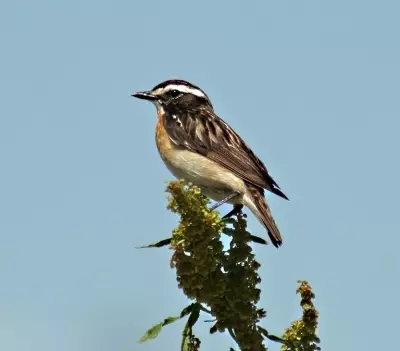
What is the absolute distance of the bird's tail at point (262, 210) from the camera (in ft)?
29.8

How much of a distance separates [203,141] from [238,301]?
617cm

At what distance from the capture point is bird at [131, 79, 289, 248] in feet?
33.6

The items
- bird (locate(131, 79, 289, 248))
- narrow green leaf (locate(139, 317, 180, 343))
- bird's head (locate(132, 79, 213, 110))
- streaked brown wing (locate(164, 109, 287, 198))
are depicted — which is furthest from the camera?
bird's head (locate(132, 79, 213, 110))

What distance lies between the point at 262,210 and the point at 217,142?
1.70 metres

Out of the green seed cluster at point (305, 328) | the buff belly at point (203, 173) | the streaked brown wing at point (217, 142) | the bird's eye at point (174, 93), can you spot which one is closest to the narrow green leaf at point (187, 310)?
the green seed cluster at point (305, 328)

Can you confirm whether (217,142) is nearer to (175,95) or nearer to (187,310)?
(175,95)

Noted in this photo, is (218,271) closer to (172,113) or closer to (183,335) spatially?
(183,335)

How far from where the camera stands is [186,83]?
12.4m

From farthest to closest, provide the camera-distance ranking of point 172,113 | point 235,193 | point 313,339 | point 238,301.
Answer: point 172,113 < point 235,193 < point 238,301 < point 313,339

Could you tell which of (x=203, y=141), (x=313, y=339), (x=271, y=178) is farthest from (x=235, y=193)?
(x=313, y=339)

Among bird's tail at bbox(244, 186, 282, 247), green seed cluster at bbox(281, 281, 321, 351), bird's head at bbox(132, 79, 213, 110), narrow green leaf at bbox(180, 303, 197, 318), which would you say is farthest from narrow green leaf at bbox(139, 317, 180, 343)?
bird's head at bbox(132, 79, 213, 110)

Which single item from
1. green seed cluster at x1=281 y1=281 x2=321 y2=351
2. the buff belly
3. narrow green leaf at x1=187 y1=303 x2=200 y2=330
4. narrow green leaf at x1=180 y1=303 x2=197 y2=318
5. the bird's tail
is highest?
the buff belly

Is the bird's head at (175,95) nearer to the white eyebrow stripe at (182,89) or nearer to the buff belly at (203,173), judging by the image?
the white eyebrow stripe at (182,89)

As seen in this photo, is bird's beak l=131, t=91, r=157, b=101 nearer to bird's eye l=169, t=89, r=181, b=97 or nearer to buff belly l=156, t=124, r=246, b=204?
bird's eye l=169, t=89, r=181, b=97
